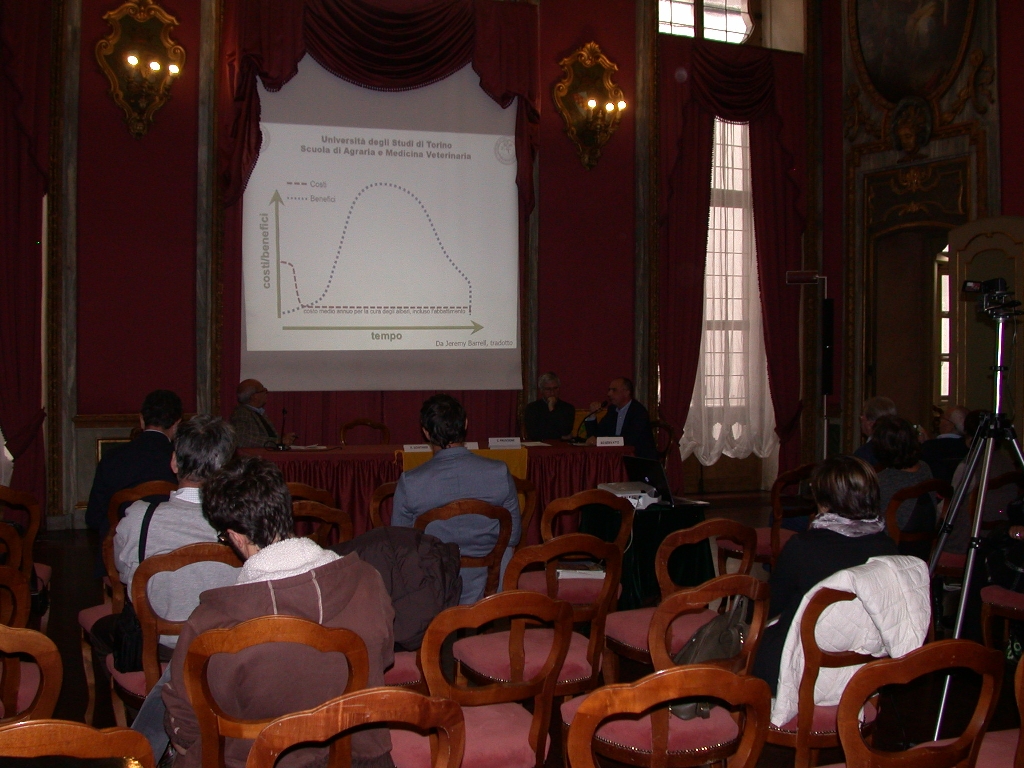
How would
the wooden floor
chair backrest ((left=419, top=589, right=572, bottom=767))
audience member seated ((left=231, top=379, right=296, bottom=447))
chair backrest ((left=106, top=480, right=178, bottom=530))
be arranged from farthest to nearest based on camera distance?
audience member seated ((left=231, top=379, right=296, bottom=447)) → chair backrest ((left=106, top=480, right=178, bottom=530)) → the wooden floor → chair backrest ((left=419, top=589, right=572, bottom=767))

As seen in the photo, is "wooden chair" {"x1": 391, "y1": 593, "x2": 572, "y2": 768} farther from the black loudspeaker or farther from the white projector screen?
the black loudspeaker

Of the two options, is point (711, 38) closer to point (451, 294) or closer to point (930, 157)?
point (930, 157)

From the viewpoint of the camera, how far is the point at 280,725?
4.76 feet

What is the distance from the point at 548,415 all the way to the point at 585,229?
6.53 feet

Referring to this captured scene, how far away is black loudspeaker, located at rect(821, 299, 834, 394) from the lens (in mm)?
8398

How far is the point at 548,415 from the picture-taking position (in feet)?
23.7

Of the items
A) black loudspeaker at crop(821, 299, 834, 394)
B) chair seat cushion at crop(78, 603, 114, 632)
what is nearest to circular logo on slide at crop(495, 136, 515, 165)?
black loudspeaker at crop(821, 299, 834, 394)

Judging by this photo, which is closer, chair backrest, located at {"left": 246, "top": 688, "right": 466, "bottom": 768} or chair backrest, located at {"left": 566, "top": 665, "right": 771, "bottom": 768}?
chair backrest, located at {"left": 246, "top": 688, "right": 466, "bottom": 768}

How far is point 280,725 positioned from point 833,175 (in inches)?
339

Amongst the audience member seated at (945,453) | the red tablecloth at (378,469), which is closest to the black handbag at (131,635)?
the red tablecloth at (378,469)

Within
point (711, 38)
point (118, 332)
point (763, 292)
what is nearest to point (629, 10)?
point (711, 38)

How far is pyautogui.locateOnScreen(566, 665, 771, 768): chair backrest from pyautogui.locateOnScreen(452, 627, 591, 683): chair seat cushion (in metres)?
1.07

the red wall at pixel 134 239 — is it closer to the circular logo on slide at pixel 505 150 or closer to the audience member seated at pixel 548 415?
the circular logo on slide at pixel 505 150

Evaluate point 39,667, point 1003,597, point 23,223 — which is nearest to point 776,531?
point 1003,597
